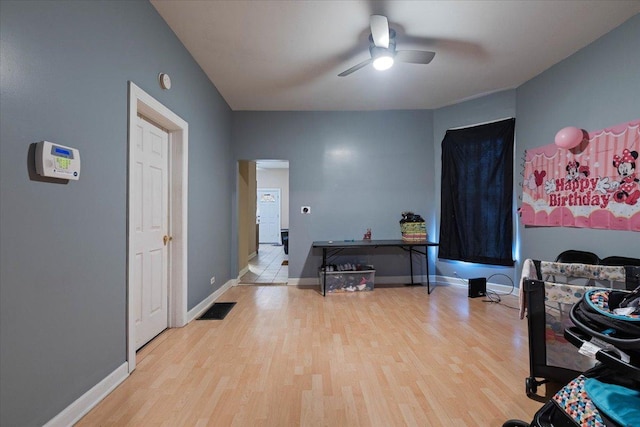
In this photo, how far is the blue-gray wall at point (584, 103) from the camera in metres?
2.60

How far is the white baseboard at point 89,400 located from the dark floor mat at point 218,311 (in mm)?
1208

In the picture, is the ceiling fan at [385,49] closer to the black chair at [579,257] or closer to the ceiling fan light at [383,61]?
the ceiling fan light at [383,61]

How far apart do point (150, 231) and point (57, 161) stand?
51.5 inches

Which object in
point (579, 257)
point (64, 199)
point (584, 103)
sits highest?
point (584, 103)

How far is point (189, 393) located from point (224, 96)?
3.90 meters

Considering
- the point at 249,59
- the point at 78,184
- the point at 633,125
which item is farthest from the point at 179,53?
the point at 633,125

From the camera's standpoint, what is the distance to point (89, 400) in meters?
1.69

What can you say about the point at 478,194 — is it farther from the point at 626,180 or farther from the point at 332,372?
the point at 332,372

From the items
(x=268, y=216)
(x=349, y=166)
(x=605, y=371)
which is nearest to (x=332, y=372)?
(x=605, y=371)

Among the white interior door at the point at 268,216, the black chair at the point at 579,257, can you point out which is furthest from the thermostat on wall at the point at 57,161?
the white interior door at the point at 268,216

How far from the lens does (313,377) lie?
204 cm

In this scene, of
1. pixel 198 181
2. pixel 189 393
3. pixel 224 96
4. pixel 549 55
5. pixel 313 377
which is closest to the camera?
pixel 189 393

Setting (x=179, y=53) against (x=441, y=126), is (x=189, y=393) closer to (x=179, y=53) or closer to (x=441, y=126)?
(x=179, y=53)

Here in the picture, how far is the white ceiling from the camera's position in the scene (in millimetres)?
2424
